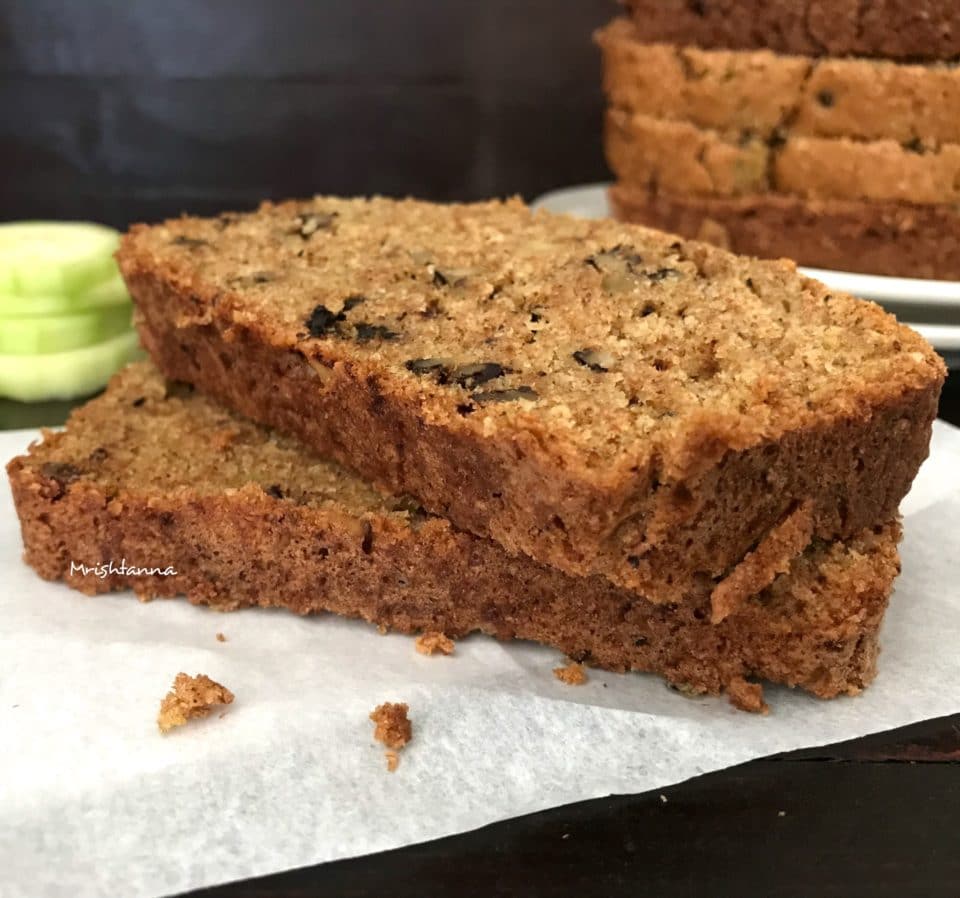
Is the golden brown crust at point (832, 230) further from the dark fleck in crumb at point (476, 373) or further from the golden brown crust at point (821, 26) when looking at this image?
the dark fleck in crumb at point (476, 373)

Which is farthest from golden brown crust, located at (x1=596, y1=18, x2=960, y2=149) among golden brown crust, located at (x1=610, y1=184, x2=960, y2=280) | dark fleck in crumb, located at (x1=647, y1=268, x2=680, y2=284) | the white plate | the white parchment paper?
the white parchment paper

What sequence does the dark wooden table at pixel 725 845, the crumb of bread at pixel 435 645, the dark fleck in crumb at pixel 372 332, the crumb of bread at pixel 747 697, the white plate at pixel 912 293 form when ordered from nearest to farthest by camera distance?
the dark wooden table at pixel 725 845, the crumb of bread at pixel 747 697, the crumb of bread at pixel 435 645, the dark fleck in crumb at pixel 372 332, the white plate at pixel 912 293

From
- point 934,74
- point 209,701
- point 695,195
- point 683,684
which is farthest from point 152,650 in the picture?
point 934,74

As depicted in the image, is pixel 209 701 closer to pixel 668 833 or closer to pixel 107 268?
pixel 668 833

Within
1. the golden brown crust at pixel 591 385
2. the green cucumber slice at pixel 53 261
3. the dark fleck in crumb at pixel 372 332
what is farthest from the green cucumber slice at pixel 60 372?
the dark fleck in crumb at pixel 372 332

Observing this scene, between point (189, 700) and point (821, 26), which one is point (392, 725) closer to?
point (189, 700)

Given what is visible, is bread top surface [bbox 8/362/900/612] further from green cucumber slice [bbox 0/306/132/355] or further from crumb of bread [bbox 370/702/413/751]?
green cucumber slice [bbox 0/306/132/355]
